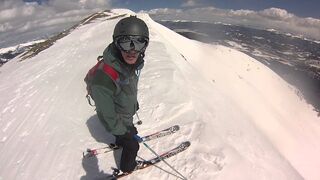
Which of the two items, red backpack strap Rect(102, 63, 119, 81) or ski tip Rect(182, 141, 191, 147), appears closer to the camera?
red backpack strap Rect(102, 63, 119, 81)

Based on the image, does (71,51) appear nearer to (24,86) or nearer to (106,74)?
(24,86)

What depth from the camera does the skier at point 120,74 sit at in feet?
21.7

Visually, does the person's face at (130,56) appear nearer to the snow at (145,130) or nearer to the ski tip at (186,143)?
the snow at (145,130)

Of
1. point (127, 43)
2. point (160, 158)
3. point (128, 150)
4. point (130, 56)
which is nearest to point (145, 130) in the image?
point (160, 158)

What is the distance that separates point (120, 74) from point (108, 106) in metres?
0.76

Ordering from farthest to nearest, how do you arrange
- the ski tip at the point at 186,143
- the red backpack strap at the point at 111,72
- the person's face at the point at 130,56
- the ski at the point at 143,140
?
the ski tip at the point at 186,143 < the ski at the point at 143,140 < the person's face at the point at 130,56 < the red backpack strap at the point at 111,72

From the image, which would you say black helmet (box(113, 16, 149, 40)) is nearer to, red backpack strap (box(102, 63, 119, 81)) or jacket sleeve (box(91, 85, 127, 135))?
red backpack strap (box(102, 63, 119, 81))

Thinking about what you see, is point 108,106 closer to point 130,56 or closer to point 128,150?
point 130,56

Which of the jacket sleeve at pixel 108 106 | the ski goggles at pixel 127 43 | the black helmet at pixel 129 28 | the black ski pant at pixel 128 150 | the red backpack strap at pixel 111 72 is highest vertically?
the black helmet at pixel 129 28

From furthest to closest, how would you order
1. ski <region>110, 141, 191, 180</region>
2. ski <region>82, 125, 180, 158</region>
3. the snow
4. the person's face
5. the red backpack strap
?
1. ski <region>82, 125, 180, 158</region>
2. the snow
3. ski <region>110, 141, 191, 180</region>
4. the person's face
5. the red backpack strap

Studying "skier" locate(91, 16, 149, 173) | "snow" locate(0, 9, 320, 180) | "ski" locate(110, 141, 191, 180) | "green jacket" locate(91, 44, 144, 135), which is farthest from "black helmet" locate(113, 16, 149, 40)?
"snow" locate(0, 9, 320, 180)

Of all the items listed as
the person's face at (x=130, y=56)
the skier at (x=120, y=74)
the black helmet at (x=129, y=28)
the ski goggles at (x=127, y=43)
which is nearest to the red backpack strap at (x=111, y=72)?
the skier at (x=120, y=74)

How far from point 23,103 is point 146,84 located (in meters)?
5.78

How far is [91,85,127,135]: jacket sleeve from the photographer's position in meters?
6.60
